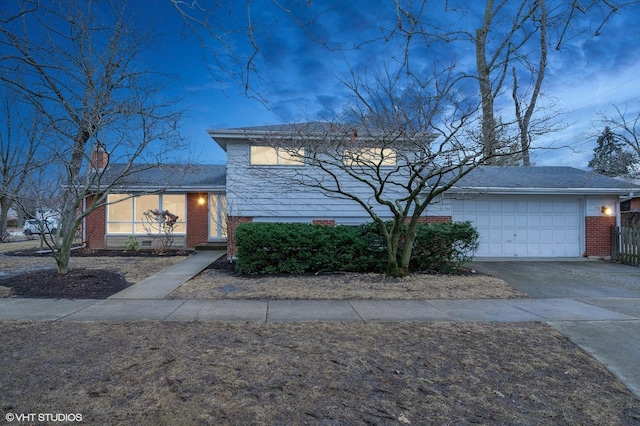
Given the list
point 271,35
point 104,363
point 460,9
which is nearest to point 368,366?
point 104,363

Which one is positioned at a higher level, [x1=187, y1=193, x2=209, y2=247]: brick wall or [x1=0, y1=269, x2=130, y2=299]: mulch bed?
[x1=187, y1=193, x2=209, y2=247]: brick wall

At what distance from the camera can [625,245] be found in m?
11.9

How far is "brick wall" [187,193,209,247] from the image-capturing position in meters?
15.8

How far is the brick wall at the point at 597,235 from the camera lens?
12.8m

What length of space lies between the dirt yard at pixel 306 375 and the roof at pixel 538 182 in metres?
7.73

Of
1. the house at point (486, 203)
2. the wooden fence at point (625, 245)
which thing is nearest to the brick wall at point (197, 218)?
the house at point (486, 203)

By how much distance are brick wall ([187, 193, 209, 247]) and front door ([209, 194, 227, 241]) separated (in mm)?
199

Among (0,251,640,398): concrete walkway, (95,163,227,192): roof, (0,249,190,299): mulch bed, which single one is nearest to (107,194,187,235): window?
(95,163,227,192): roof

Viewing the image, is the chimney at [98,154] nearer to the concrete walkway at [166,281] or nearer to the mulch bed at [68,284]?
the mulch bed at [68,284]

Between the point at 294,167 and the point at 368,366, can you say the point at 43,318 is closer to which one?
the point at 368,366

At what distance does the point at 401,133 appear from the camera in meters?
7.57

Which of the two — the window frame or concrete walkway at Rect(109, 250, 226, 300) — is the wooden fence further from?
concrete walkway at Rect(109, 250, 226, 300)

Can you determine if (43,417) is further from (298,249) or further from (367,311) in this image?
(298,249)

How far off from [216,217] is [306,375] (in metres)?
13.3
